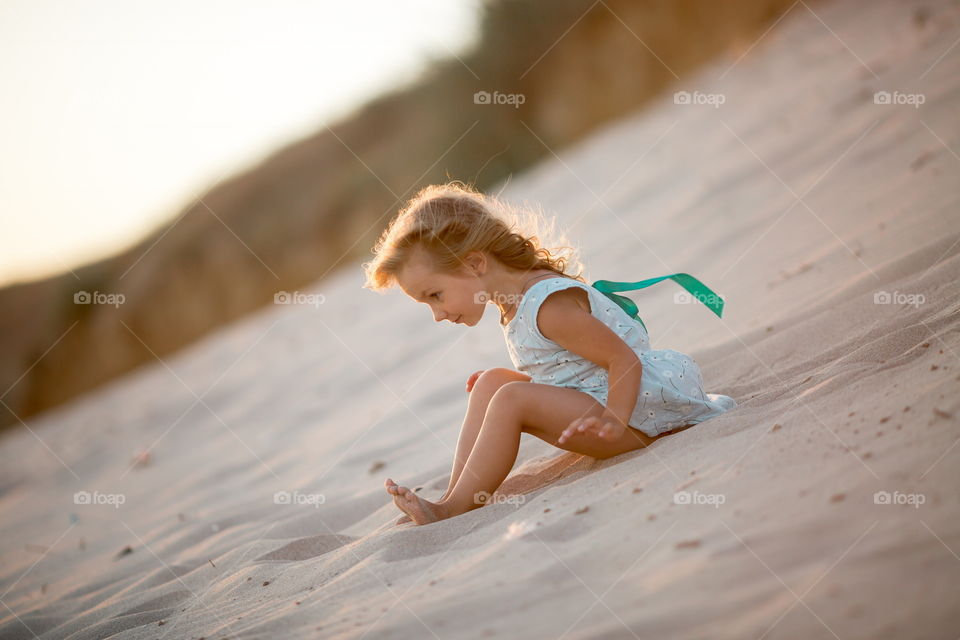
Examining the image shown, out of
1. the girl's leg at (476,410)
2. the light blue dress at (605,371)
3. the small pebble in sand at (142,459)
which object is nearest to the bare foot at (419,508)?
the girl's leg at (476,410)

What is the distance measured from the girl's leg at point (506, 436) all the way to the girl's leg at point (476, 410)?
0.33ft

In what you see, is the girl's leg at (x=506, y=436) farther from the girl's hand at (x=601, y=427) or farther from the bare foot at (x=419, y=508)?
the girl's hand at (x=601, y=427)

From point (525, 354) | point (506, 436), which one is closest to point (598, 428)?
point (506, 436)

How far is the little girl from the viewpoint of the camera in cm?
259

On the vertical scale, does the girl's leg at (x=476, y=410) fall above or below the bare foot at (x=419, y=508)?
above

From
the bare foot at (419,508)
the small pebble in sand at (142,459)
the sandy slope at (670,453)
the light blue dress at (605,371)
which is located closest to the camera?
the sandy slope at (670,453)

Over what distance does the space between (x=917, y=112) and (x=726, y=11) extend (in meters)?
6.08

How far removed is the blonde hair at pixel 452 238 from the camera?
2.88m

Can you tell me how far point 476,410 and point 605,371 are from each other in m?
0.45

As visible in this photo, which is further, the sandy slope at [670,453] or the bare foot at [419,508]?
the bare foot at [419,508]

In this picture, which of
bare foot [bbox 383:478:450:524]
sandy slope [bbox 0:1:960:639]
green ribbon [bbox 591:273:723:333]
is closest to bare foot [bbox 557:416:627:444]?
sandy slope [bbox 0:1:960:639]

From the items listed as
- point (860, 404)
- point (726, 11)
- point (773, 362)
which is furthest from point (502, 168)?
point (860, 404)

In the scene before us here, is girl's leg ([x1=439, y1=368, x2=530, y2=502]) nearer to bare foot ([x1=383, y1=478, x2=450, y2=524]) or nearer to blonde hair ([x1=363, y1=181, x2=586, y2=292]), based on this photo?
bare foot ([x1=383, y1=478, x2=450, y2=524])

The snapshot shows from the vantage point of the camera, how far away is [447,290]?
9.45 ft
